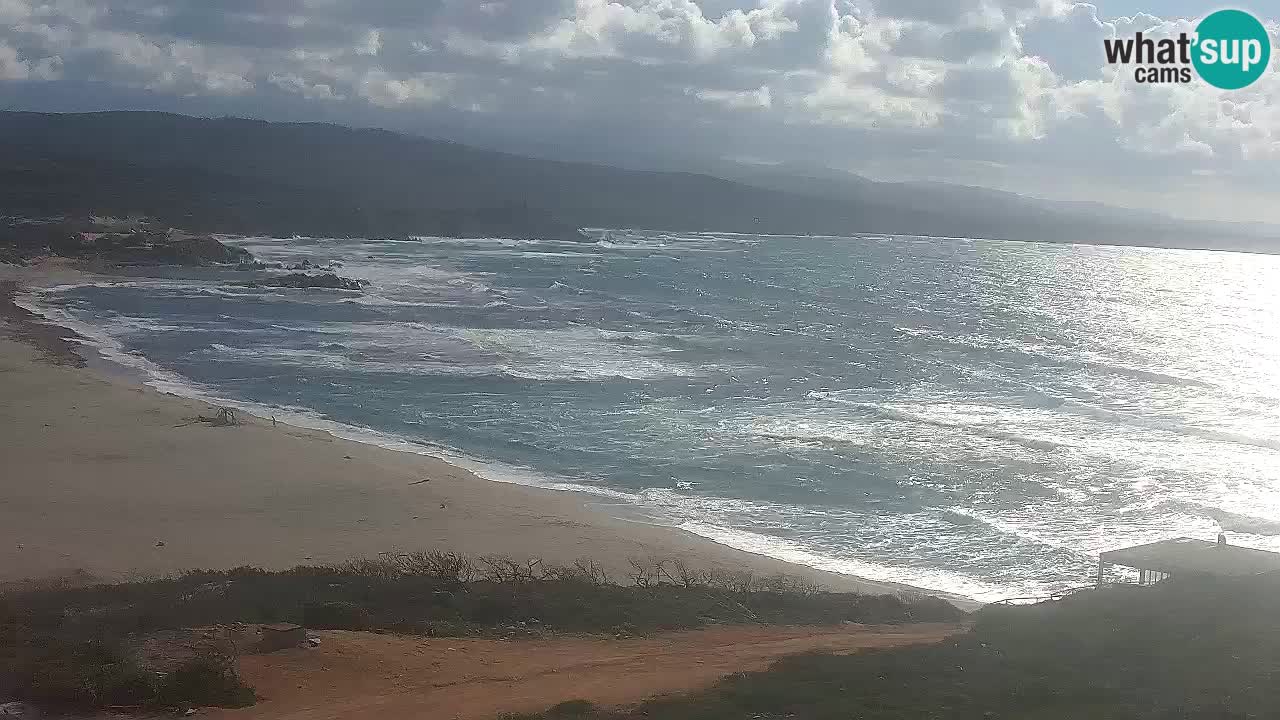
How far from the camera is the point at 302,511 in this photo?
67.9 feet

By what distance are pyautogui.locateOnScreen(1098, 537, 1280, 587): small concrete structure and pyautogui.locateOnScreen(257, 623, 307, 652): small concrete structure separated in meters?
10.7

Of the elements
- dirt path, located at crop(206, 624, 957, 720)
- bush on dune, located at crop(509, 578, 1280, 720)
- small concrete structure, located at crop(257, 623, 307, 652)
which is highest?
bush on dune, located at crop(509, 578, 1280, 720)

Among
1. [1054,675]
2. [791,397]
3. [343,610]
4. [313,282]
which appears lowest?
[791,397]

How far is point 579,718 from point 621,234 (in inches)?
5158

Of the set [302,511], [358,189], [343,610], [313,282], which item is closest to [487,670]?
[343,610]

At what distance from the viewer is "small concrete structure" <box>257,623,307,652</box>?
1202 cm

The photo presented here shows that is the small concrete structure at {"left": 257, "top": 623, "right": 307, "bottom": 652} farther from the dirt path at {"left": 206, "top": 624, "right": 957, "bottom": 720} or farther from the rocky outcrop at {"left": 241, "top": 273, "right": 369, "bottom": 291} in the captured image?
the rocky outcrop at {"left": 241, "top": 273, "right": 369, "bottom": 291}

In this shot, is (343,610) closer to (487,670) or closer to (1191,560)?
(487,670)

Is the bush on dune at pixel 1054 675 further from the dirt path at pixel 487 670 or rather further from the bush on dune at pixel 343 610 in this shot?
the bush on dune at pixel 343 610

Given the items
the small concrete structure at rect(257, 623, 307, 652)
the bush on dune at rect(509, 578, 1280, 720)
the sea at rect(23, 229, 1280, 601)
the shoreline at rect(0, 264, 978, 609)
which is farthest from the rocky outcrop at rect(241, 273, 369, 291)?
the bush on dune at rect(509, 578, 1280, 720)

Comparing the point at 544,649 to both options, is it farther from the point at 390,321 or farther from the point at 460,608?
the point at 390,321

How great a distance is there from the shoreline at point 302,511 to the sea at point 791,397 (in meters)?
1.34

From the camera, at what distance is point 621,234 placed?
458 feet

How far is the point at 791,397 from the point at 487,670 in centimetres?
2523
